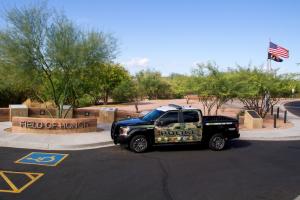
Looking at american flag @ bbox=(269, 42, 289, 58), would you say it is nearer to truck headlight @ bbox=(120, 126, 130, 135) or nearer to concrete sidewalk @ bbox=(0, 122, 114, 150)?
concrete sidewalk @ bbox=(0, 122, 114, 150)

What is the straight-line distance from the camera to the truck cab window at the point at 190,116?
1537cm

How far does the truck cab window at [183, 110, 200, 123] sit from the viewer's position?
15370 mm

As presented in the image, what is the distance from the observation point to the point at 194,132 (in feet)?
50.5

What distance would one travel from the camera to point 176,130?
15188 millimetres

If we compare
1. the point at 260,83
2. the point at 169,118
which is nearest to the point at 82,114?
the point at 169,118

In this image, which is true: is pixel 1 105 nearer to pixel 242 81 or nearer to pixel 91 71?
pixel 91 71

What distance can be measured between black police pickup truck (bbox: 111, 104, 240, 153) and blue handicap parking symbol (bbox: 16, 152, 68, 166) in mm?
2519

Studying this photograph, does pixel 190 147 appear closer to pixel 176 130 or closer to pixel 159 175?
pixel 176 130

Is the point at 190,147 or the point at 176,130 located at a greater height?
the point at 176,130

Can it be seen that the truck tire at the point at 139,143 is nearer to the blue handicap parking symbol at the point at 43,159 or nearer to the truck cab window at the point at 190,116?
the truck cab window at the point at 190,116

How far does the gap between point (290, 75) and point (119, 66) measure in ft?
68.4

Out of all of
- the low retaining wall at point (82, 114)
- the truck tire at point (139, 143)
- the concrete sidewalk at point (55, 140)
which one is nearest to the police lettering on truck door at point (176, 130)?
the truck tire at point (139, 143)

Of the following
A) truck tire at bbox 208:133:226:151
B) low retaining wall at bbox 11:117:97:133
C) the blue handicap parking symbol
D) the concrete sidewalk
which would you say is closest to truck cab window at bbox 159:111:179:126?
truck tire at bbox 208:133:226:151

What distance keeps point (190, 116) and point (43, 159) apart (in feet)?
19.5
